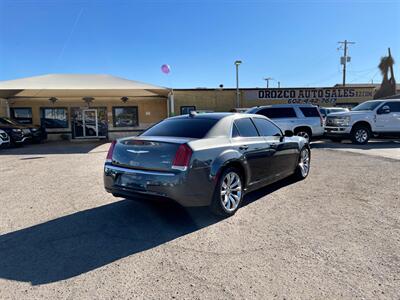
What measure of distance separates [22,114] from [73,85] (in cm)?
717

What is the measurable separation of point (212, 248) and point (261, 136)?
104 inches

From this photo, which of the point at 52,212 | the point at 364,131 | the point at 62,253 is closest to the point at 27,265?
the point at 62,253

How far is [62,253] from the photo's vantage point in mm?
3486

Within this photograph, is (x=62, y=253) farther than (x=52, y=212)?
No

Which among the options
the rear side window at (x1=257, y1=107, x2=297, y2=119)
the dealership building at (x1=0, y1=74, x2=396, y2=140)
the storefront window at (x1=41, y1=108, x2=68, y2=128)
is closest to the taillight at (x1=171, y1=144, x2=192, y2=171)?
the rear side window at (x1=257, y1=107, x2=297, y2=119)

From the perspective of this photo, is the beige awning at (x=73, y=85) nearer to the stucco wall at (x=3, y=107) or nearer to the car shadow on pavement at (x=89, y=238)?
the stucco wall at (x=3, y=107)

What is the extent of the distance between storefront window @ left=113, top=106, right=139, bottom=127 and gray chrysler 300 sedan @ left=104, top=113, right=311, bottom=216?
55.9ft

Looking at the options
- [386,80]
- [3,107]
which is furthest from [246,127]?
[386,80]

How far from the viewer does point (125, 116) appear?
21688 mm

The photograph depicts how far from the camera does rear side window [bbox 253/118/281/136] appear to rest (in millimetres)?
5715

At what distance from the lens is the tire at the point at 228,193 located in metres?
4.36

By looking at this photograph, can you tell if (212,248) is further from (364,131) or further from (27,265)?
(364,131)

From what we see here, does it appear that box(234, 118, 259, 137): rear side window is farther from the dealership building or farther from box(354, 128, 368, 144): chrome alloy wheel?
the dealership building

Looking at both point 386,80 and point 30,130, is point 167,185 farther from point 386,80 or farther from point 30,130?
point 386,80
